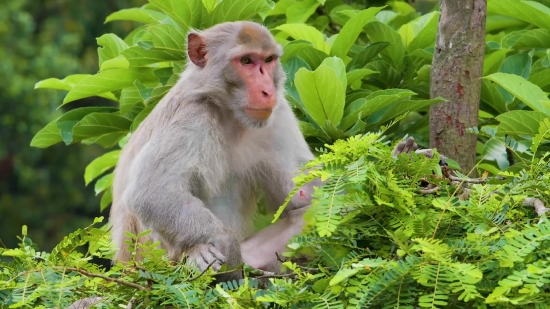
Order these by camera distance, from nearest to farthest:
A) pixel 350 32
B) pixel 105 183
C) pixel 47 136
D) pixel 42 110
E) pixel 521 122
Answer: pixel 521 122 < pixel 350 32 < pixel 47 136 < pixel 105 183 < pixel 42 110

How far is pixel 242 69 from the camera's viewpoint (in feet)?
14.8

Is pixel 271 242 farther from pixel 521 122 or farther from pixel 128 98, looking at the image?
pixel 521 122

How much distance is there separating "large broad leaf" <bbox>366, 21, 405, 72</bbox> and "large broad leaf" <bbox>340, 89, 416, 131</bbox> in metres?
0.54

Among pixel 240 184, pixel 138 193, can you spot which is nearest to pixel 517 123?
pixel 240 184

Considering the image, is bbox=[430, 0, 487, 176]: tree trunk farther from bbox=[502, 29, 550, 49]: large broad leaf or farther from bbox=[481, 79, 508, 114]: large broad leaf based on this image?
bbox=[502, 29, 550, 49]: large broad leaf

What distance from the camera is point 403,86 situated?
4938 millimetres

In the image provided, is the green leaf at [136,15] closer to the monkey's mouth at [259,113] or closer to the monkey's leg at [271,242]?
the monkey's mouth at [259,113]

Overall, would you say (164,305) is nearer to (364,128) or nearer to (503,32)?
(364,128)

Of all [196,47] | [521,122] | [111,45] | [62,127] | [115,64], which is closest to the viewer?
[521,122]

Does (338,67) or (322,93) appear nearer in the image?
(322,93)

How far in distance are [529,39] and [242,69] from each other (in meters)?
1.63

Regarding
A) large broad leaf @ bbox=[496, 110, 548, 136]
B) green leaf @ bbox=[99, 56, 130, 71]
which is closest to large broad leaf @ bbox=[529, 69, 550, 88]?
large broad leaf @ bbox=[496, 110, 548, 136]

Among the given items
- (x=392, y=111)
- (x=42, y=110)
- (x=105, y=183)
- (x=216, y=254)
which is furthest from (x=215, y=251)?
(x=42, y=110)

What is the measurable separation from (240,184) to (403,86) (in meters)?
1.10
